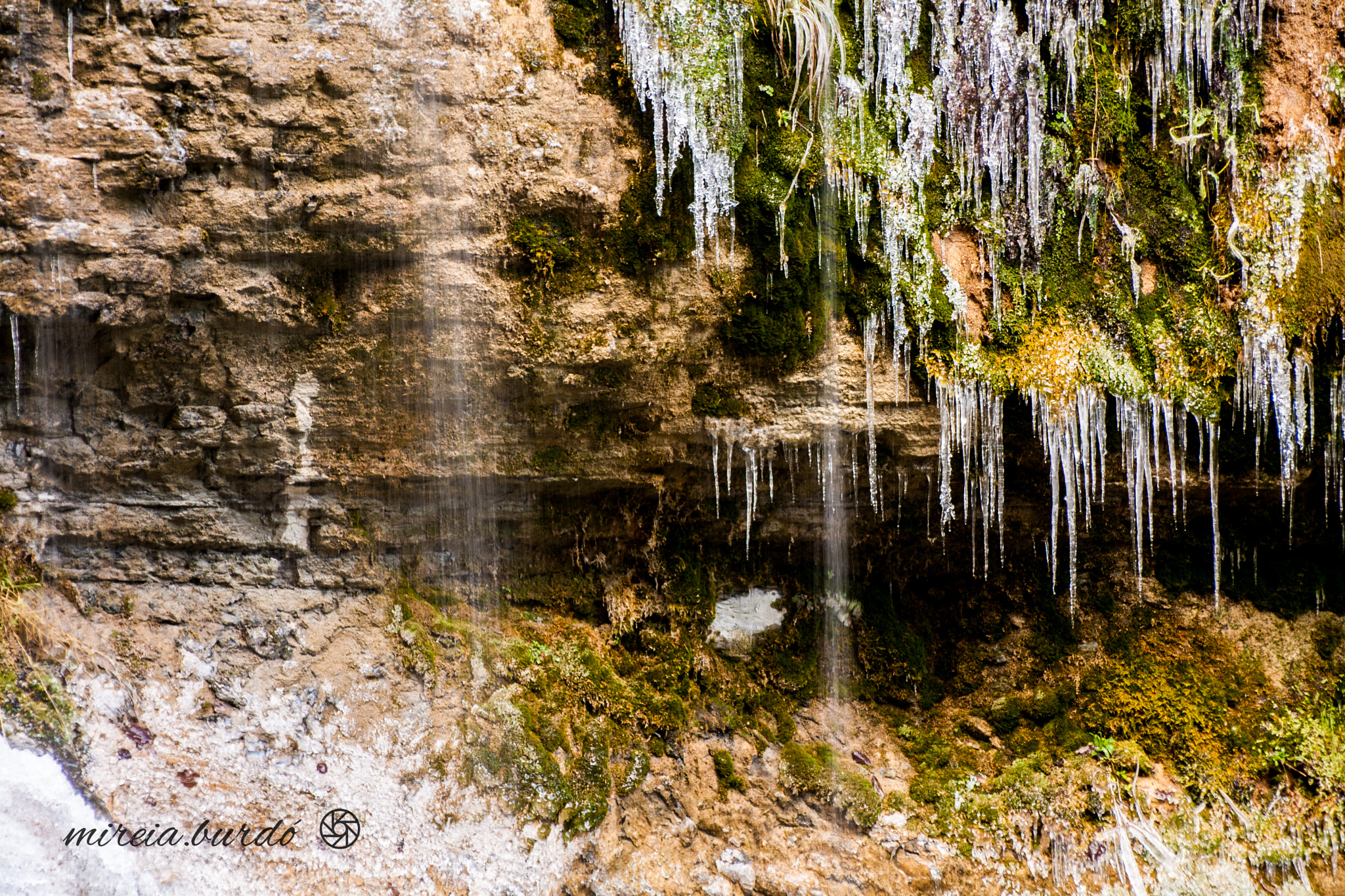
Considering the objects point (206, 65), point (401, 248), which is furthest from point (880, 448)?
point (206, 65)

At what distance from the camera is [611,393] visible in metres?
4.69

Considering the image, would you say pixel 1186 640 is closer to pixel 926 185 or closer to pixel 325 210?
pixel 926 185

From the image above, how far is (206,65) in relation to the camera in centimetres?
408

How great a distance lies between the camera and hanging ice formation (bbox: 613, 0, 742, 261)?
426cm

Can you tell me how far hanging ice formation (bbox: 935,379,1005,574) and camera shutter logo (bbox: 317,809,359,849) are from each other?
3882 mm

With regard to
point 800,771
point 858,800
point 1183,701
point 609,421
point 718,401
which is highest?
point 718,401

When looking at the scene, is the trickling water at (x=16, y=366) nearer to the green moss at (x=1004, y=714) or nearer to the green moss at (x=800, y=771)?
the green moss at (x=800, y=771)

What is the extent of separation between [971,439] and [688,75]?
2.70 meters

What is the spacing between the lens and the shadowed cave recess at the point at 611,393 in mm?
4160

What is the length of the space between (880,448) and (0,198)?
5.07m

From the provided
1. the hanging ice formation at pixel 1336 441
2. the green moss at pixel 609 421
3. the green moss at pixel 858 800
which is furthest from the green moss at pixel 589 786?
the hanging ice formation at pixel 1336 441

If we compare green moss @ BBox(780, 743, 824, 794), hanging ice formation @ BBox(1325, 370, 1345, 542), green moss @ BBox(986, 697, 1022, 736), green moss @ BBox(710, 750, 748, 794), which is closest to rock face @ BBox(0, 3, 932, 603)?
green moss @ BBox(710, 750, 748, 794)

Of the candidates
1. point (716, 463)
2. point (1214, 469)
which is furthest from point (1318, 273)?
point (716, 463)

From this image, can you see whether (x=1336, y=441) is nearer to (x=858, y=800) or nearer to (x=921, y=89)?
(x=921, y=89)
